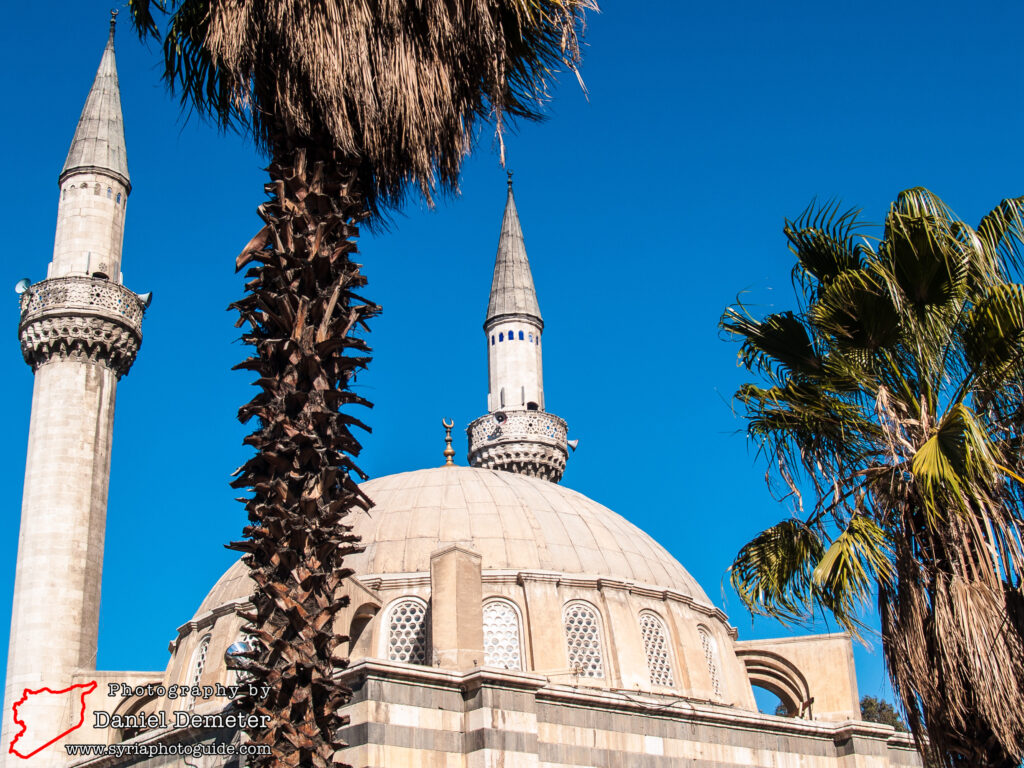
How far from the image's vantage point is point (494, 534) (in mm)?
22141

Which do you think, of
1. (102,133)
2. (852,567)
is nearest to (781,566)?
(852,567)

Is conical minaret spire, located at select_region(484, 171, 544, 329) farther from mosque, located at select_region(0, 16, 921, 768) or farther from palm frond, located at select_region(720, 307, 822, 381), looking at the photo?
palm frond, located at select_region(720, 307, 822, 381)

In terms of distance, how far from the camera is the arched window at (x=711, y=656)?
2269 cm

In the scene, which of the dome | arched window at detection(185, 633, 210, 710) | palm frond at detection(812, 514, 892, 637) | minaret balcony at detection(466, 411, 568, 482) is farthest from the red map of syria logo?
Answer: palm frond at detection(812, 514, 892, 637)

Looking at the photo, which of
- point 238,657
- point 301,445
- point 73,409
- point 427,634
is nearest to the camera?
point 301,445

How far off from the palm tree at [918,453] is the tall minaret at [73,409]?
18713 mm

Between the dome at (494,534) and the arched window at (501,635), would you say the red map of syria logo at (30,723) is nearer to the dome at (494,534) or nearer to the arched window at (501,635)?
the dome at (494,534)

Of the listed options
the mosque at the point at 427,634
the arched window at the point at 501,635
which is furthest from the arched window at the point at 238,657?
the arched window at the point at 501,635

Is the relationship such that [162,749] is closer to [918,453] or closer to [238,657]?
[238,657]

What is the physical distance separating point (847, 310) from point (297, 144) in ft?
15.6

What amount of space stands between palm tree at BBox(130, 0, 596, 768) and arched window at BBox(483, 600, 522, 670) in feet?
39.2

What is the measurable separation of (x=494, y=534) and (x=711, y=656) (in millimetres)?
5227

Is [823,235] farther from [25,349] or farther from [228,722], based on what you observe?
[25,349]

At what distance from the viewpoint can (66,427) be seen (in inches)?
1015
